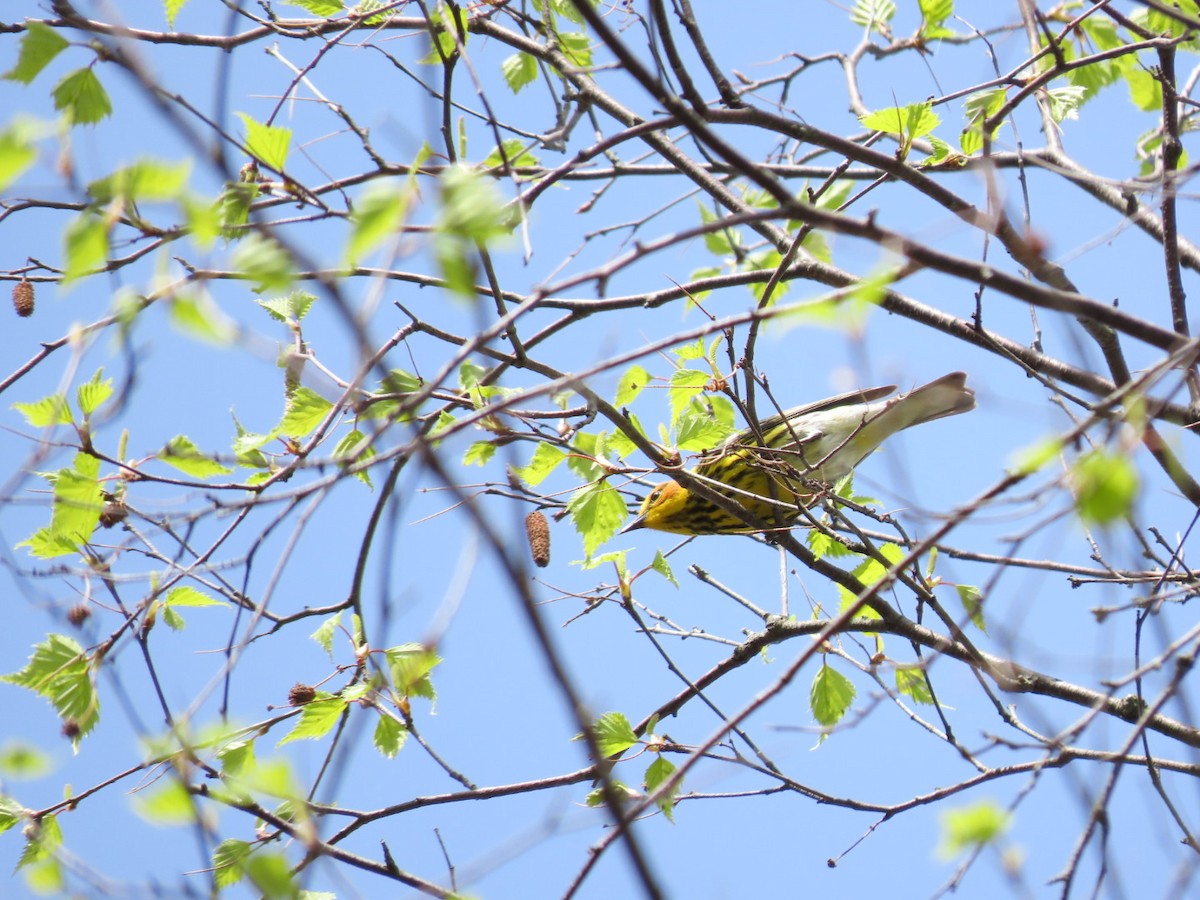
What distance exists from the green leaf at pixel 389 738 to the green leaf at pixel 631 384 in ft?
4.25

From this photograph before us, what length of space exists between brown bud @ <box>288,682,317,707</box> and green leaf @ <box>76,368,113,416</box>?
1.08 metres

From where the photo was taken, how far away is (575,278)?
67.8 inches

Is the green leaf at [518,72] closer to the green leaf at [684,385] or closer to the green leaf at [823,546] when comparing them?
the green leaf at [684,385]

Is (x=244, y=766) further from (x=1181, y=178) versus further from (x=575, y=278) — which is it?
(x=1181, y=178)

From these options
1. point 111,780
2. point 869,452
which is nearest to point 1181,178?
point 111,780

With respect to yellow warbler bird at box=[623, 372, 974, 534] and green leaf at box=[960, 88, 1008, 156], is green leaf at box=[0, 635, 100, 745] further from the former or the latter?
green leaf at box=[960, 88, 1008, 156]

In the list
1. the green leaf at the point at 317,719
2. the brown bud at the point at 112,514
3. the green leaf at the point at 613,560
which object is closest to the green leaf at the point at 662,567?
the green leaf at the point at 613,560

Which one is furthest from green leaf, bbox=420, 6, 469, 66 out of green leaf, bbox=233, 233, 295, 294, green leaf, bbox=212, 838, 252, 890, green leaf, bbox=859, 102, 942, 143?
green leaf, bbox=212, 838, 252, 890

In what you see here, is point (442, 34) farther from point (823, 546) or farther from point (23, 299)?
point (823, 546)

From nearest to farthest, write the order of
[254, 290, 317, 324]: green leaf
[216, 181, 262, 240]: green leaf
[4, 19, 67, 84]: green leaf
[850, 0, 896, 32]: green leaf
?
[216, 181, 262, 240]: green leaf
[4, 19, 67, 84]: green leaf
[254, 290, 317, 324]: green leaf
[850, 0, 896, 32]: green leaf

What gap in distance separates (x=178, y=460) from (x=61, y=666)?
760 mm

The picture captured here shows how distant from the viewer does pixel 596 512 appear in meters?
3.70

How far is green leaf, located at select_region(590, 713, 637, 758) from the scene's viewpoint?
367cm

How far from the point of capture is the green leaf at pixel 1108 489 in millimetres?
1454
